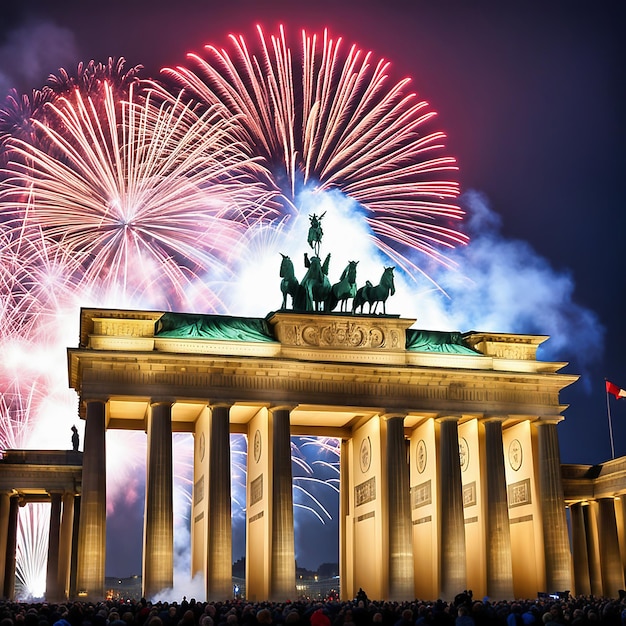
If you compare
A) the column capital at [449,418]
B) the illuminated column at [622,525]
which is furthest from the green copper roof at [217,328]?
the illuminated column at [622,525]

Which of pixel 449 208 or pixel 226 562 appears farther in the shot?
pixel 449 208

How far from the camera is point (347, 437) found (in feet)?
281

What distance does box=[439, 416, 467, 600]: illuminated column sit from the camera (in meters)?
74.1

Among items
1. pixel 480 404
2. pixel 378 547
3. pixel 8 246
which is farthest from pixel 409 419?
pixel 8 246

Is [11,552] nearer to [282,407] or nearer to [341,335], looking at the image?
[282,407]

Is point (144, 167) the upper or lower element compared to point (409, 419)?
upper

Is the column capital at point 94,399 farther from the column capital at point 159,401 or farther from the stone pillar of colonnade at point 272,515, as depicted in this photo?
the stone pillar of colonnade at point 272,515

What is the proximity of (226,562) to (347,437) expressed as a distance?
20.0m

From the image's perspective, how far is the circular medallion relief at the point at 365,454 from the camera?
79812mm

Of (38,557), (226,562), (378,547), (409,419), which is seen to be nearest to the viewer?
(226,562)

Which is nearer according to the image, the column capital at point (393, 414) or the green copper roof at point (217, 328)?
the green copper roof at point (217, 328)

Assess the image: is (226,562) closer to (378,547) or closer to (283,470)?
(283,470)

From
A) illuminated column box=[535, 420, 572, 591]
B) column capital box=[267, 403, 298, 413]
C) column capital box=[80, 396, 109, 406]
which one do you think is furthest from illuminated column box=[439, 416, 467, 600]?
column capital box=[80, 396, 109, 406]

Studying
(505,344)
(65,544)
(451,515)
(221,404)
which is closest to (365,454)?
(451,515)
